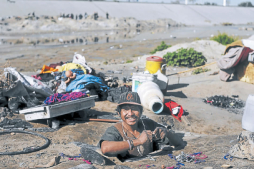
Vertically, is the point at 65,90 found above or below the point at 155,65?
below

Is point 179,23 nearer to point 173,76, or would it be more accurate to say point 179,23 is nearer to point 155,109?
point 173,76

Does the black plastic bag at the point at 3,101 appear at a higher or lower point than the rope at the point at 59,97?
lower

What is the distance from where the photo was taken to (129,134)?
4.20 metres

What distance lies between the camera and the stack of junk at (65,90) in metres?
6.31

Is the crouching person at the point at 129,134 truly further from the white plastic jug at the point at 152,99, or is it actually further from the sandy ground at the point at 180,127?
the white plastic jug at the point at 152,99

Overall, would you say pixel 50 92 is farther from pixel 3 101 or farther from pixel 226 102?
pixel 226 102

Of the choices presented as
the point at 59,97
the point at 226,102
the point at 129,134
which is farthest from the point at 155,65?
the point at 129,134

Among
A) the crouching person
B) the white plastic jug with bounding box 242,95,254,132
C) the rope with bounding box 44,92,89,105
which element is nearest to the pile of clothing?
the rope with bounding box 44,92,89,105

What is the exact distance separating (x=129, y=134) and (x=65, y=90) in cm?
470

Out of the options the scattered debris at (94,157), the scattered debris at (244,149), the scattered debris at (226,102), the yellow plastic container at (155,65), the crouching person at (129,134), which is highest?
the yellow plastic container at (155,65)

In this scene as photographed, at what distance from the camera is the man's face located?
13.6 feet

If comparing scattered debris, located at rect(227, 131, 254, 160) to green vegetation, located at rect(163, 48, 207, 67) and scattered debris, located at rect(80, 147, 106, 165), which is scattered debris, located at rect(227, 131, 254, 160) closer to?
scattered debris, located at rect(80, 147, 106, 165)

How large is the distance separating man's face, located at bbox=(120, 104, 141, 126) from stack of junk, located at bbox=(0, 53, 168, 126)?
2.39m

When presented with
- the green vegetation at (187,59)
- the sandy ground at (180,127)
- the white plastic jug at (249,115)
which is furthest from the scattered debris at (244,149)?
the green vegetation at (187,59)
